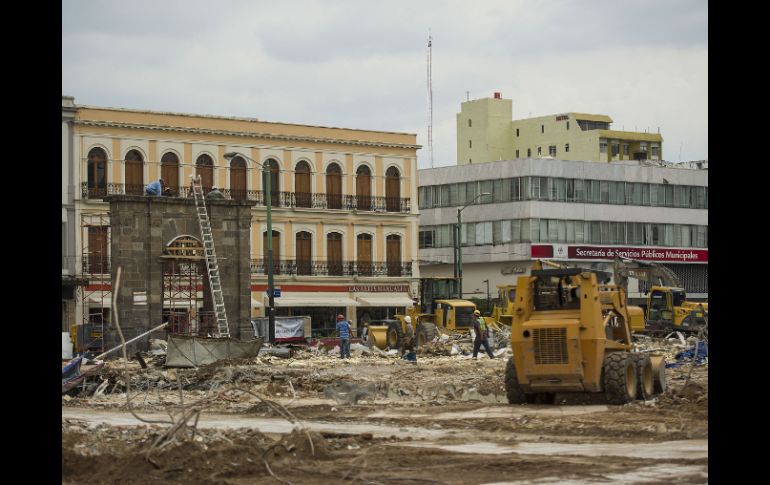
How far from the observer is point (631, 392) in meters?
24.5

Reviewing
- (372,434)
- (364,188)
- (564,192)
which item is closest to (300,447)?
(372,434)

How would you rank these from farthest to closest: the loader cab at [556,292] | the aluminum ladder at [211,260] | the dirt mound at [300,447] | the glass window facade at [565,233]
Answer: the glass window facade at [565,233] < the aluminum ladder at [211,260] < the loader cab at [556,292] < the dirt mound at [300,447]

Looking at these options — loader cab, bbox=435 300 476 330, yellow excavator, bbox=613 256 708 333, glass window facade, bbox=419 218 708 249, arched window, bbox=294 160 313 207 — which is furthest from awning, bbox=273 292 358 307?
yellow excavator, bbox=613 256 708 333

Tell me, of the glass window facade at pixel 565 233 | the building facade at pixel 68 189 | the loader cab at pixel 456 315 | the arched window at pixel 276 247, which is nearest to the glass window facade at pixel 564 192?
the glass window facade at pixel 565 233

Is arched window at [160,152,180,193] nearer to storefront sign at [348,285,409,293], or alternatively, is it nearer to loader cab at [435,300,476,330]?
storefront sign at [348,285,409,293]

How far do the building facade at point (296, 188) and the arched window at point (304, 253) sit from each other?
5cm

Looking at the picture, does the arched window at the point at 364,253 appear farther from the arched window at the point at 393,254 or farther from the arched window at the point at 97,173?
the arched window at the point at 97,173

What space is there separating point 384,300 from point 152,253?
30779 millimetres

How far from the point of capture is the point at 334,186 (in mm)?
76750

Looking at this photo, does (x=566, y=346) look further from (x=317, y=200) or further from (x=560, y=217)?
(x=560, y=217)

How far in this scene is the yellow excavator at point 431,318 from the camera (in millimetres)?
51312

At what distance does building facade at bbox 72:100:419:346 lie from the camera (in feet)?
228

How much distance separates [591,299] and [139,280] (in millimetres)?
24708
